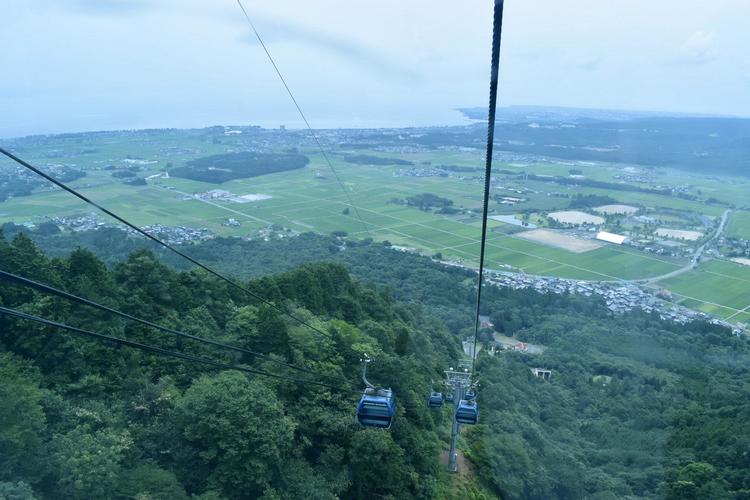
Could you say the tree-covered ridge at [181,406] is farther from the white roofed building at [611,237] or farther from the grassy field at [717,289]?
the white roofed building at [611,237]

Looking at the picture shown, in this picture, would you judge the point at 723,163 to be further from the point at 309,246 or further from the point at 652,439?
the point at 652,439

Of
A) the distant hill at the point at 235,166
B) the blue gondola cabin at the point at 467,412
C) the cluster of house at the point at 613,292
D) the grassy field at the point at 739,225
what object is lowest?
the cluster of house at the point at 613,292

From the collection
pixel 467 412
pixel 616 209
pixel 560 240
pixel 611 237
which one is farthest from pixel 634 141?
pixel 467 412

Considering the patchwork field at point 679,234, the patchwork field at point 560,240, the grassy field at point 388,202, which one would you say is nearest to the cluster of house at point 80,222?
the grassy field at point 388,202

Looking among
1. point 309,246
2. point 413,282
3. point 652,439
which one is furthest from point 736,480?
point 309,246

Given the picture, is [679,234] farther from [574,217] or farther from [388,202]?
[388,202]

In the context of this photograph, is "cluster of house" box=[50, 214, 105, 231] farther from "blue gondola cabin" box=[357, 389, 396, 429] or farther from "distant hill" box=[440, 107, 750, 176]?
"distant hill" box=[440, 107, 750, 176]
